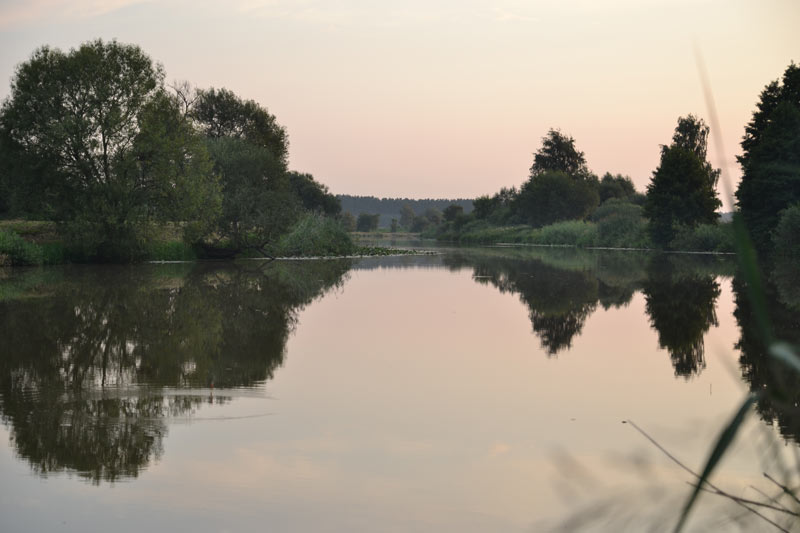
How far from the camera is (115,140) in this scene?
3206 centimetres

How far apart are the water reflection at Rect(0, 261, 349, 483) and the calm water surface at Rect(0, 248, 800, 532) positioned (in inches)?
1.7

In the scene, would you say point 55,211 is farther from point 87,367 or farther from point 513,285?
point 87,367

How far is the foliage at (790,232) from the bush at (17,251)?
3060 cm

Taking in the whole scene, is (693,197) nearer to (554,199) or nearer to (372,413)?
(554,199)

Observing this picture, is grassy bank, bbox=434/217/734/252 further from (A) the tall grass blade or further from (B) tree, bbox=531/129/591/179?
(A) the tall grass blade

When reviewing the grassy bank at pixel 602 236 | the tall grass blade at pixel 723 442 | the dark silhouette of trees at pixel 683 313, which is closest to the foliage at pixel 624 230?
the grassy bank at pixel 602 236

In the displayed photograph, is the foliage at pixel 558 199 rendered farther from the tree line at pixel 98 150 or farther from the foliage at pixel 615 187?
the tree line at pixel 98 150

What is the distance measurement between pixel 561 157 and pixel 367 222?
5422 cm

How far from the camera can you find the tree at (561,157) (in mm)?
104938

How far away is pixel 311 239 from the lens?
41.2 meters

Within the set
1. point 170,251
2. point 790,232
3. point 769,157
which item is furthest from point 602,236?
point 170,251

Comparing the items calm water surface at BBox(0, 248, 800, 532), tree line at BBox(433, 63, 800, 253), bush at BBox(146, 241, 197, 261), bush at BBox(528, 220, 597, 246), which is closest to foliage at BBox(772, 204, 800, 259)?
tree line at BBox(433, 63, 800, 253)

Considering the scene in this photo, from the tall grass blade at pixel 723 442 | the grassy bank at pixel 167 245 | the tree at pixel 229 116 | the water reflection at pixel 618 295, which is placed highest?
the tree at pixel 229 116

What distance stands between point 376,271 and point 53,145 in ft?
44.3
